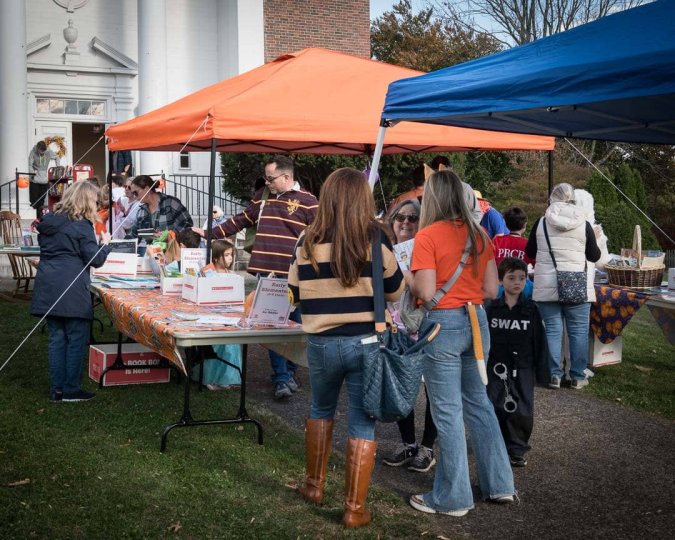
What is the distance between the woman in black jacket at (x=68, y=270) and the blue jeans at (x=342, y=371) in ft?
9.82

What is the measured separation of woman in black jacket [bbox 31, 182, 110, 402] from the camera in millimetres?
6820

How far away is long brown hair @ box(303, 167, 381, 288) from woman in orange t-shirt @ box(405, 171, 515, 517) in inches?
16.6

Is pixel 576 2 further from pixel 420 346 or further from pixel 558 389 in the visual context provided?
pixel 420 346

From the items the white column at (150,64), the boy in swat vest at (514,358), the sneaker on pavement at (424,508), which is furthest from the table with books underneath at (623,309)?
the white column at (150,64)

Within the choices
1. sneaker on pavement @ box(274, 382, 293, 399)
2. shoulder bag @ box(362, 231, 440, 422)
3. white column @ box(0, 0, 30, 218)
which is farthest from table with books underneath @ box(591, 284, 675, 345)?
white column @ box(0, 0, 30, 218)

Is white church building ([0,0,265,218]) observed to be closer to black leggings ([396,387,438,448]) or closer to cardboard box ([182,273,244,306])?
cardboard box ([182,273,244,306])

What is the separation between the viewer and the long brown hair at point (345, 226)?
4.32 metres

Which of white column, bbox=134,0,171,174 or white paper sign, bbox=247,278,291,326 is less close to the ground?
white column, bbox=134,0,171,174

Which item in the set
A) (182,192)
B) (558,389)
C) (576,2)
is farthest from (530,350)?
(576,2)

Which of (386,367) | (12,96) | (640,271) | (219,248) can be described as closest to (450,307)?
(386,367)

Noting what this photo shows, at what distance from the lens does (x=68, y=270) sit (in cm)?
684

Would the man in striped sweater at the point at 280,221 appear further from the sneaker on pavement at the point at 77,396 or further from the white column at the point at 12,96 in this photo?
the white column at the point at 12,96

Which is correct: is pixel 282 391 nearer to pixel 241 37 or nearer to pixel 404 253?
pixel 404 253

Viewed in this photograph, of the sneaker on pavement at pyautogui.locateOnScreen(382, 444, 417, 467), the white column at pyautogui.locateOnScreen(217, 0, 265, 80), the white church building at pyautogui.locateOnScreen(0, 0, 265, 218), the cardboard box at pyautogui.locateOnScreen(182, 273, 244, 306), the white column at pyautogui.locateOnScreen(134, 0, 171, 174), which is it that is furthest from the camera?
the white column at pyautogui.locateOnScreen(217, 0, 265, 80)
